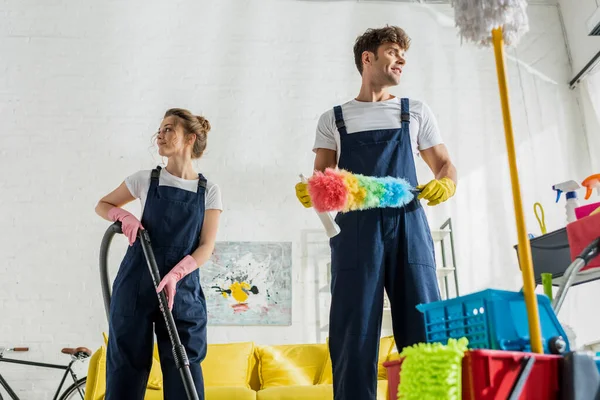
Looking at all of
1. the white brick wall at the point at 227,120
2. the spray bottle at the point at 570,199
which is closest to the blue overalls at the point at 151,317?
the spray bottle at the point at 570,199

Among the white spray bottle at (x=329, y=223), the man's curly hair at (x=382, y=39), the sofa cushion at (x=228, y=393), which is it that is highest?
the man's curly hair at (x=382, y=39)

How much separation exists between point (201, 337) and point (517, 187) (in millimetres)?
1520

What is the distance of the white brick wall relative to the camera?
4.55 meters

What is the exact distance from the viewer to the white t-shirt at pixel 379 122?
205 cm

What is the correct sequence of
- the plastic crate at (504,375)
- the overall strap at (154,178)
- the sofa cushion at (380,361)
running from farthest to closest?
the sofa cushion at (380,361), the overall strap at (154,178), the plastic crate at (504,375)

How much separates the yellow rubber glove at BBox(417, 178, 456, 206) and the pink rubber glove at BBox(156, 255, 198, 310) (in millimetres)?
894

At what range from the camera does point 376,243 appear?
1.79m

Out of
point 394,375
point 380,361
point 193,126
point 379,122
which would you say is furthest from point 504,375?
point 380,361

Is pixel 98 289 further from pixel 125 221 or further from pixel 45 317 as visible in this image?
pixel 125 221

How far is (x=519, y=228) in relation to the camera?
99 centimetres

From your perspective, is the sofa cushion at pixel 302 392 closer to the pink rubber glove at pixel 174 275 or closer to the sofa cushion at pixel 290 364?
the sofa cushion at pixel 290 364

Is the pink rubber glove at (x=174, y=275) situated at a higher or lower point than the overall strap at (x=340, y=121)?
lower

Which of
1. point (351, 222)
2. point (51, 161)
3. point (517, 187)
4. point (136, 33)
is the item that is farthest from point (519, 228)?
point (136, 33)

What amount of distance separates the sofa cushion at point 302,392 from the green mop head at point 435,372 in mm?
2315
